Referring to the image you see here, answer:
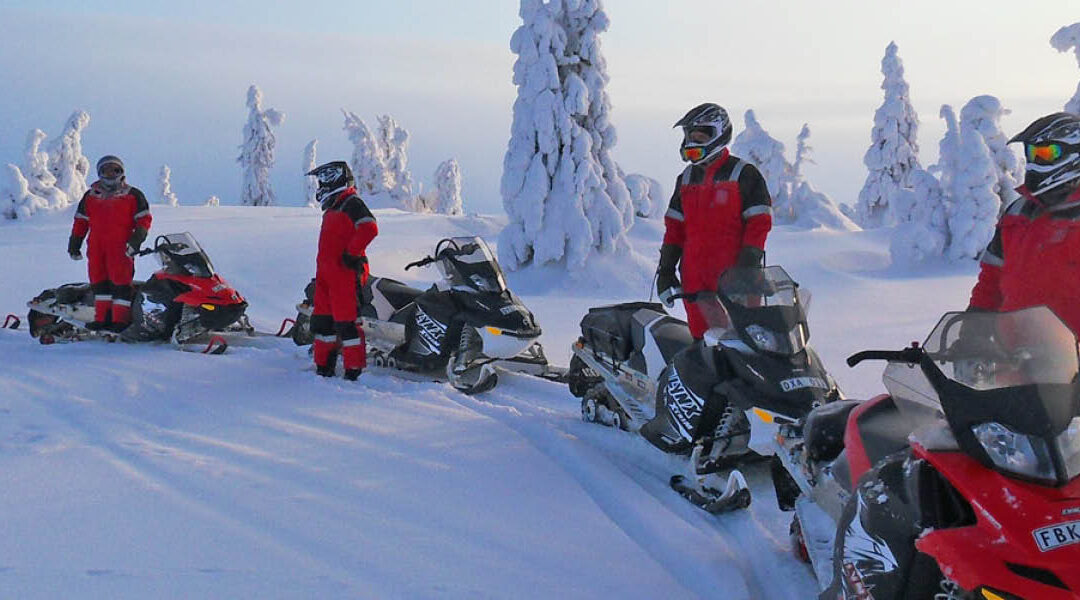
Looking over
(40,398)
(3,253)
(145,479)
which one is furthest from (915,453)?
(3,253)

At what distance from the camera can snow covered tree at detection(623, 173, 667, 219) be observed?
28188 millimetres

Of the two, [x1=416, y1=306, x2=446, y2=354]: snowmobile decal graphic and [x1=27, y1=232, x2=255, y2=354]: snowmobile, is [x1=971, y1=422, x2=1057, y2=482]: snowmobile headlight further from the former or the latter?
[x1=27, y1=232, x2=255, y2=354]: snowmobile

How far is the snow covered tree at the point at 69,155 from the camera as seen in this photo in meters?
33.2

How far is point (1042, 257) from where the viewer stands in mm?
3189

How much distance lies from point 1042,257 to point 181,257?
6.73 meters

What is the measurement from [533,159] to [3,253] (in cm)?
1034

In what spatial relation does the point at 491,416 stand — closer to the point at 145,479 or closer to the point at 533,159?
the point at 145,479

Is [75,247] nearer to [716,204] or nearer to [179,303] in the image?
[179,303]

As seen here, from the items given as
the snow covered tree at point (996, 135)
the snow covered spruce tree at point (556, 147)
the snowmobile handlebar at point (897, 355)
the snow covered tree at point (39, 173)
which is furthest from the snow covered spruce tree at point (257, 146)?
the snowmobile handlebar at point (897, 355)

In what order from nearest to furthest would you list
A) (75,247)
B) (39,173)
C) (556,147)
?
(75,247), (556,147), (39,173)

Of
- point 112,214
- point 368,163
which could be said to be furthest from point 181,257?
point 368,163

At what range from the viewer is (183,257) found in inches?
297

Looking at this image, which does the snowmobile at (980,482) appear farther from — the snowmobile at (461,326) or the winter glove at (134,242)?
the winter glove at (134,242)

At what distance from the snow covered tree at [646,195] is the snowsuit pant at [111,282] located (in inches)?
822
